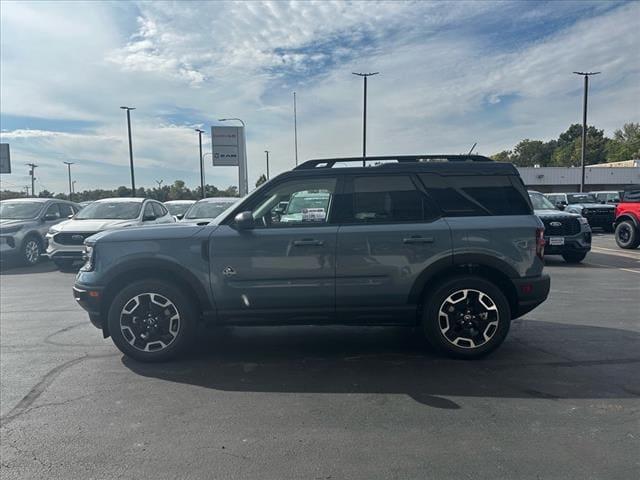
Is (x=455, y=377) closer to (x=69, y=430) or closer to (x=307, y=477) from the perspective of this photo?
(x=307, y=477)

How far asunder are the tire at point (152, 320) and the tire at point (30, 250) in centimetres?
892

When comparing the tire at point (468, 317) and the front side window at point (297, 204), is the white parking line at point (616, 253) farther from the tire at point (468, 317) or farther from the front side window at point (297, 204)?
the front side window at point (297, 204)

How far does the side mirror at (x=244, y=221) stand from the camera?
4.28 metres

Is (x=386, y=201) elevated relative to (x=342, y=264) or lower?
elevated

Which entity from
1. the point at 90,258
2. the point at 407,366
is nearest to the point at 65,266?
the point at 90,258

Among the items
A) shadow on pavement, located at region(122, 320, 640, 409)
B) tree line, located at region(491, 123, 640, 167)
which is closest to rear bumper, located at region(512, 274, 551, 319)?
shadow on pavement, located at region(122, 320, 640, 409)

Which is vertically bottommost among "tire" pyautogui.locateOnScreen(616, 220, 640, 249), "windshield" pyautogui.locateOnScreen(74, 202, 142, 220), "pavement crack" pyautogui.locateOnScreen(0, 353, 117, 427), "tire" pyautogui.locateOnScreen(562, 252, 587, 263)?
"pavement crack" pyautogui.locateOnScreen(0, 353, 117, 427)

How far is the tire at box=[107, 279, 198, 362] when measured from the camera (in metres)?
4.39

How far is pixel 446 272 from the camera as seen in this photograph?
4465mm

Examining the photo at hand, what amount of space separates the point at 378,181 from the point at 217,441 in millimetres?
2781

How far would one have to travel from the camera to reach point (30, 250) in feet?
38.2

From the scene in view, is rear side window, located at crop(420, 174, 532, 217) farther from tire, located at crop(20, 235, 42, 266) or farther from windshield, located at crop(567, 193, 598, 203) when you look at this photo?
windshield, located at crop(567, 193, 598, 203)

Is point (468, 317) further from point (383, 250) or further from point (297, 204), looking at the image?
point (297, 204)

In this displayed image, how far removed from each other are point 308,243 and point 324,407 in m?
1.52
